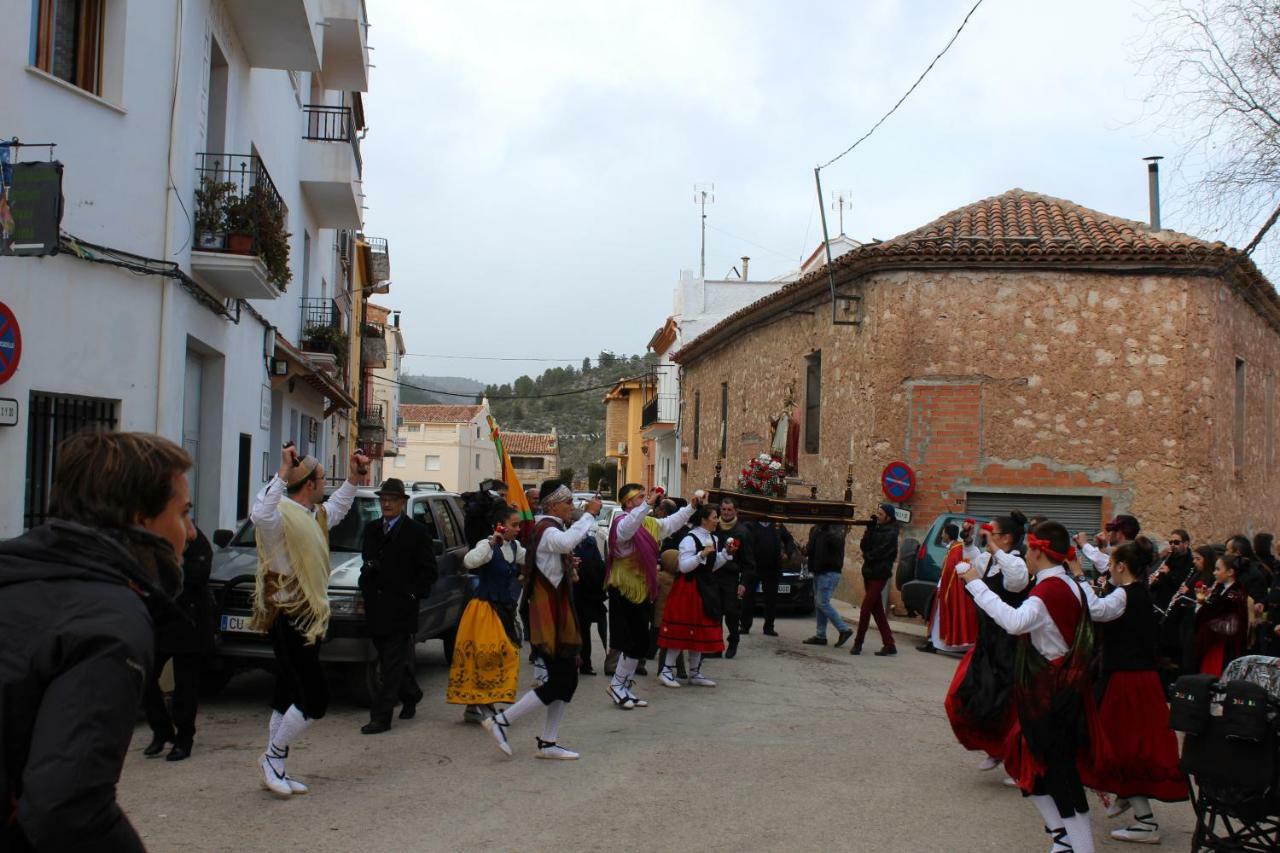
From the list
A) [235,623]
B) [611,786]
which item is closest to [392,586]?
[235,623]

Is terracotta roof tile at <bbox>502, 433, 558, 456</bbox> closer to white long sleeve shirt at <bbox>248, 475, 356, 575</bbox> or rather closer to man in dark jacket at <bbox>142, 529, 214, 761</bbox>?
man in dark jacket at <bbox>142, 529, 214, 761</bbox>

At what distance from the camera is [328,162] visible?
18.5 metres

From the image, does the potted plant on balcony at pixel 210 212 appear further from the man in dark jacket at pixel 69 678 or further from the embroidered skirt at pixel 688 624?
the man in dark jacket at pixel 69 678

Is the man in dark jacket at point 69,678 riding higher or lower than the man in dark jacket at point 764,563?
higher

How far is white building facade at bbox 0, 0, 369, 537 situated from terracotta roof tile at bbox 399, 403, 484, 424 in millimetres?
58922

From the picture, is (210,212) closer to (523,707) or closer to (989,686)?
(523,707)

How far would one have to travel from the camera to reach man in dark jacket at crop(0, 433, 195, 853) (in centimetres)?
191

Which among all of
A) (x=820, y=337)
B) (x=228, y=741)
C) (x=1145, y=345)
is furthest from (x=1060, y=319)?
(x=228, y=741)

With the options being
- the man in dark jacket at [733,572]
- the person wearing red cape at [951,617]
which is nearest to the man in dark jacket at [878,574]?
the person wearing red cape at [951,617]

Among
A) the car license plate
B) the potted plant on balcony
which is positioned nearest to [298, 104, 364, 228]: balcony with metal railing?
the potted plant on balcony

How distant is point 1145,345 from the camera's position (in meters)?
17.6

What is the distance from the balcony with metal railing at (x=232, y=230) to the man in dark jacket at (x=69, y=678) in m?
10.2

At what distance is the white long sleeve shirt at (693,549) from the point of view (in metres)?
10.2

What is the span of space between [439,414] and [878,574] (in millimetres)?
65397
